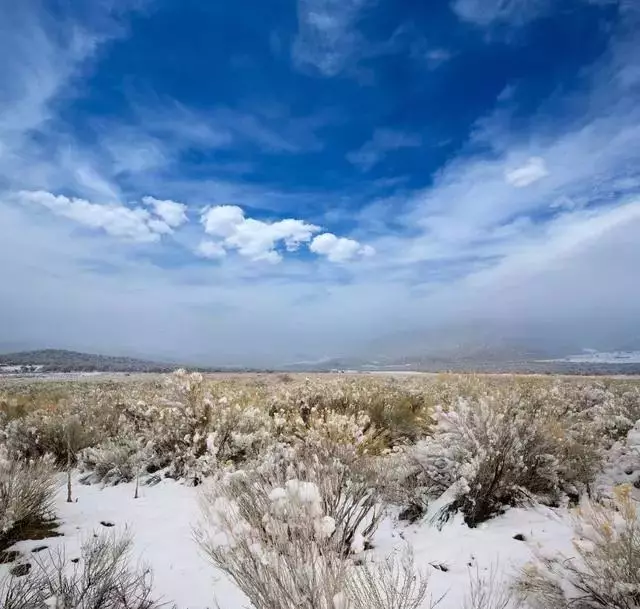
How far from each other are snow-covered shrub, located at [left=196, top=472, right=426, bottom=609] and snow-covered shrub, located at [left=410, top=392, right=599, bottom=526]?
1890 mm

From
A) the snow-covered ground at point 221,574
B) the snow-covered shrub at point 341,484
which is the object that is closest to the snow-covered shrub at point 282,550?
the snow-covered shrub at point 341,484

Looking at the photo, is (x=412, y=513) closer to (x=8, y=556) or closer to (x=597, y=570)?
(x=597, y=570)

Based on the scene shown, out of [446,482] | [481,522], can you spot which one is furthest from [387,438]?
[481,522]

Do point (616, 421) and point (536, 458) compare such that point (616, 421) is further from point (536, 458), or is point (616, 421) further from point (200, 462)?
point (200, 462)

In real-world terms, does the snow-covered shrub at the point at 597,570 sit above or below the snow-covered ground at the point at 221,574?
above

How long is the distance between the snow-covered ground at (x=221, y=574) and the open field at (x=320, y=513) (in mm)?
21

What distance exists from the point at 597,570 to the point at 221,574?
290 centimetres

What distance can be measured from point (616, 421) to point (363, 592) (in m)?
7.86

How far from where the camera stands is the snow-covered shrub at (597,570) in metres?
2.79

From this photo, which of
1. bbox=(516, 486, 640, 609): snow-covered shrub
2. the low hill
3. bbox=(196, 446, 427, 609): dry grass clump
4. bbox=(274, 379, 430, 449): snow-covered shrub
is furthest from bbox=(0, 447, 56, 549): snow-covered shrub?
the low hill

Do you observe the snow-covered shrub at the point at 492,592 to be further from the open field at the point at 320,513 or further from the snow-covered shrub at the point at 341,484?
the snow-covered shrub at the point at 341,484

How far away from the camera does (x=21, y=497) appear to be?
15.5ft

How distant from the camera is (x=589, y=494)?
17.6ft

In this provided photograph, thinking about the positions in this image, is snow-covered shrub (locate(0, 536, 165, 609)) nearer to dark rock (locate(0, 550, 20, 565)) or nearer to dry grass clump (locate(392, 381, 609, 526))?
dark rock (locate(0, 550, 20, 565))
